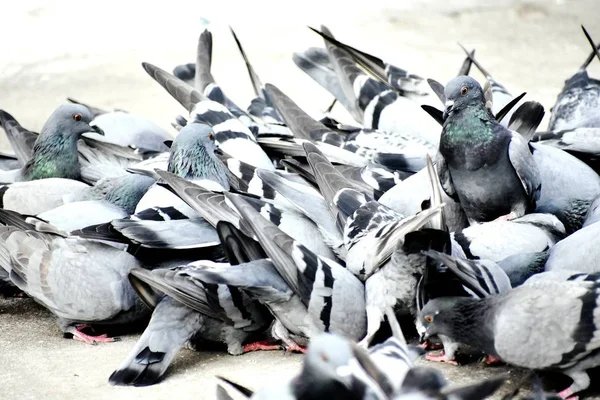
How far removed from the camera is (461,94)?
14.0ft

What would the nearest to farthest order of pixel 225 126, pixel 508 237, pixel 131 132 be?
1. pixel 508 237
2. pixel 225 126
3. pixel 131 132

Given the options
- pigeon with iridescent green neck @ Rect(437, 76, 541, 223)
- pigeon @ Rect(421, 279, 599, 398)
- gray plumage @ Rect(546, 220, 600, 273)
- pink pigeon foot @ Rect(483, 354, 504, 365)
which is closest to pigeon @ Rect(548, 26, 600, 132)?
pigeon with iridescent green neck @ Rect(437, 76, 541, 223)

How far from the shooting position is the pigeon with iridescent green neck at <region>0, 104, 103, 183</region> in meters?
5.39

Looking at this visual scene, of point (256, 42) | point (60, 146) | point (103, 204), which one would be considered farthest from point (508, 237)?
point (256, 42)

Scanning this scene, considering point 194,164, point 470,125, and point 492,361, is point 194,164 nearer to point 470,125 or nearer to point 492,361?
point 470,125

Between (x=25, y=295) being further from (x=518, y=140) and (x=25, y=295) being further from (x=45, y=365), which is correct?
(x=518, y=140)

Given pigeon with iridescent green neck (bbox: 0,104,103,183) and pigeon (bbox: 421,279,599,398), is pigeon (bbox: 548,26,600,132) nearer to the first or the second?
pigeon (bbox: 421,279,599,398)

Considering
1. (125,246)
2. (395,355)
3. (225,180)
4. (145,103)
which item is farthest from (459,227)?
(145,103)

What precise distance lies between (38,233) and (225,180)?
106 centimetres

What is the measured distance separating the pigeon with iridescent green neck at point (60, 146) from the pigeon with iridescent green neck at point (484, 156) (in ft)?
7.02

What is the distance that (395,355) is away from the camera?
2.92 m

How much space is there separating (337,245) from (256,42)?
5.33 metres

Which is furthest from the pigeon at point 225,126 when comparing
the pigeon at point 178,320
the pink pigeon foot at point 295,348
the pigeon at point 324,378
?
the pigeon at point 324,378

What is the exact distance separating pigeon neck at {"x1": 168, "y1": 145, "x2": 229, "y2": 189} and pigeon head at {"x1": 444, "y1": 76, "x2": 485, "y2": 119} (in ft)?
4.05
